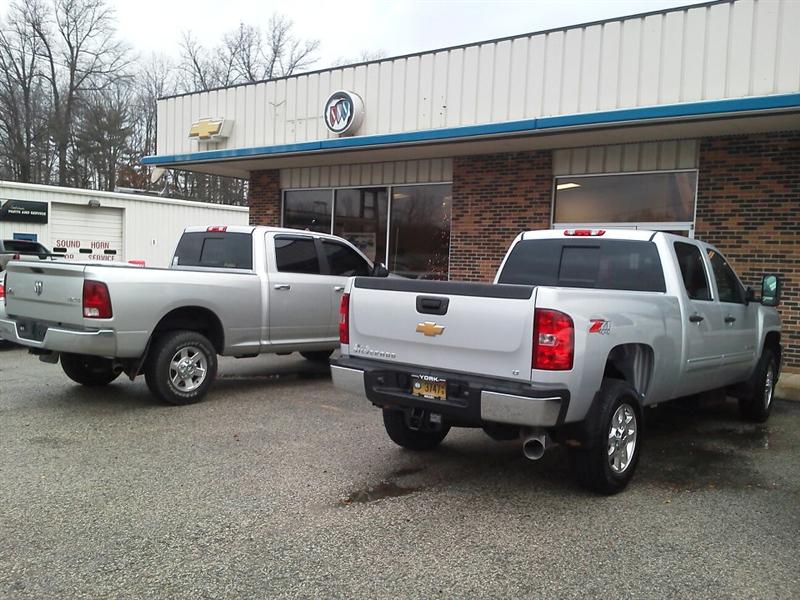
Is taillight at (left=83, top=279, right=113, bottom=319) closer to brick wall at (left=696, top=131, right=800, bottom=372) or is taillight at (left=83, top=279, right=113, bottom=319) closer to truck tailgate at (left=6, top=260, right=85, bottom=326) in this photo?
truck tailgate at (left=6, top=260, right=85, bottom=326)

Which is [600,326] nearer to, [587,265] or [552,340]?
[552,340]

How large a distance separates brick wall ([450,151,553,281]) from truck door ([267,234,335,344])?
4.07 m

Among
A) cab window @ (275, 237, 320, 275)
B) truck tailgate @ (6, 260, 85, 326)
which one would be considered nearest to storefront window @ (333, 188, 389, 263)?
cab window @ (275, 237, 320, 275)

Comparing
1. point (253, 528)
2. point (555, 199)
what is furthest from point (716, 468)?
point (555, 199)

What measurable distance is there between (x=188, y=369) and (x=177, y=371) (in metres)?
0.12

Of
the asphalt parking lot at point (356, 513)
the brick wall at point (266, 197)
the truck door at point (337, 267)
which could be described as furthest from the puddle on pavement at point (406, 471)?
the brick wall at point (266, 197)

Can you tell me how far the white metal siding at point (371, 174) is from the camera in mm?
12547

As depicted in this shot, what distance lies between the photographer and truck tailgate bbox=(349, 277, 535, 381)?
4113 millimetres

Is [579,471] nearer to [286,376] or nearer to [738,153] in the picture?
[286,376]

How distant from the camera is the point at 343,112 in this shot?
1222 cm

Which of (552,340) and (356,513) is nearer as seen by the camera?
(552,340)

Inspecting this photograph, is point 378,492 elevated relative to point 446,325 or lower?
lower

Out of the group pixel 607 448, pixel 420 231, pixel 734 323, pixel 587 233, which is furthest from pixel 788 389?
pixel 420 231

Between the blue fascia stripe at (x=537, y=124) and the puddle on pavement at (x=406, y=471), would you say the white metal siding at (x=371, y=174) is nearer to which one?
the blue fascia stripe at (x=537, y=124)
